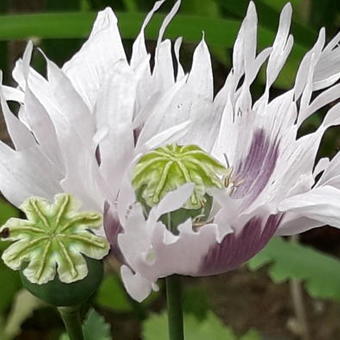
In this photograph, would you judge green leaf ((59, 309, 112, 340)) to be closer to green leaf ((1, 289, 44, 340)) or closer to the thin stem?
green leaf ((1, 289, 44, 340))

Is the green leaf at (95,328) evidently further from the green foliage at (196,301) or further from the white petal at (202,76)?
the green foliage at (196,301)

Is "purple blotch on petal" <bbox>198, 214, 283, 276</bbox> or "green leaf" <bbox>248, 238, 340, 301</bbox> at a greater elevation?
"purple blotch on petal" <bbox>198, 214, 283, 276</bbox>

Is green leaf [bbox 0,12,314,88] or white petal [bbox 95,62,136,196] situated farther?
green leaf [bbox 0,12,314,88]

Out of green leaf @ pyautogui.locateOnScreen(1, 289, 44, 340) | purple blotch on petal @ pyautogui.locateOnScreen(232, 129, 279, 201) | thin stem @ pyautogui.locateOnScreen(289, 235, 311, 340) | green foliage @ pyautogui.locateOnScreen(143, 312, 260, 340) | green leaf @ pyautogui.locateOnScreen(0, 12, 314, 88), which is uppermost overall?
purple blotch on petal @ pyautogui.locateOnScreen(232, 129, 279, 201)

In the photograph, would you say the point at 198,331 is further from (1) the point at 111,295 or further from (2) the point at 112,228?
(2) the point at 112,228

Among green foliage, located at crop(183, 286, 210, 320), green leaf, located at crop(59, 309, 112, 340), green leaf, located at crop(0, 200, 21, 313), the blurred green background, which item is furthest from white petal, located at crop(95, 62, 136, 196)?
green foliage, located at crop(183, 286, 210, 320)

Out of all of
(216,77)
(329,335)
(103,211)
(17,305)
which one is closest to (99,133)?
(103,211)
